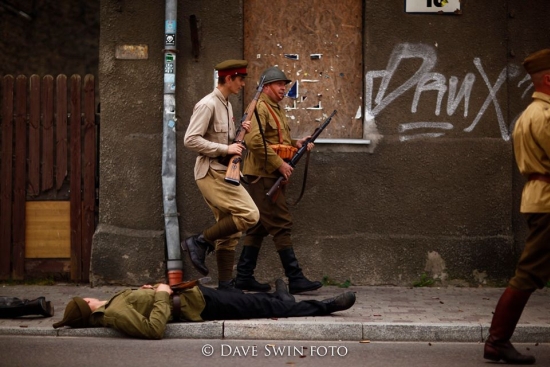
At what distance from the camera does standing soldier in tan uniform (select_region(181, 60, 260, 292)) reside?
8.61m

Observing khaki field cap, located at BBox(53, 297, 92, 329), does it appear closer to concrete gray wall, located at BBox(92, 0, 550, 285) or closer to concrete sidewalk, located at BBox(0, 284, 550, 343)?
concrete sidewalk, located at BBox(0, 284, 550, 343)

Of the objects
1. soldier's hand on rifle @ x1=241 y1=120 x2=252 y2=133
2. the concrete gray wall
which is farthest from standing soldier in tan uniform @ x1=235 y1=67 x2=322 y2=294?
the concrete gray wall

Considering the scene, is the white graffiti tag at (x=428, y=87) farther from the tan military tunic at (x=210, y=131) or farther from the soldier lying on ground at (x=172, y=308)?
the soldier lying on ground at (x=172, y=308)

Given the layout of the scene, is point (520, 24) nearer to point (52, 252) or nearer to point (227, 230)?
point (227, 230)

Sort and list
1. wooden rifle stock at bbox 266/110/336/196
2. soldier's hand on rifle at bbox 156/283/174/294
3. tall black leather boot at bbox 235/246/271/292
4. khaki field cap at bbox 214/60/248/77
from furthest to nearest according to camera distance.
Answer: tall black leather boot at bbox 235/246/271/292 < wooden rifle stock at bbox 266/110/336/196 < khaki field cap at bbox 214/60/248/77 < soldier's hand on rifle at bbox 156/283/174/294

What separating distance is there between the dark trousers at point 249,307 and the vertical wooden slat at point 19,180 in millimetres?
3187

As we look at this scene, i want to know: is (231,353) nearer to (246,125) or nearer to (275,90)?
(246,125)

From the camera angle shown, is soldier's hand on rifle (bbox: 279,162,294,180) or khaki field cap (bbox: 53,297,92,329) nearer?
khaki field cap (bbox: 53,297,92,329)

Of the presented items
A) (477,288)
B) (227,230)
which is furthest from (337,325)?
(477,288)

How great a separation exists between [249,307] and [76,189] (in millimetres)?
3177

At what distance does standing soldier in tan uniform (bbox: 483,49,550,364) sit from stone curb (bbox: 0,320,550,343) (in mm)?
1030

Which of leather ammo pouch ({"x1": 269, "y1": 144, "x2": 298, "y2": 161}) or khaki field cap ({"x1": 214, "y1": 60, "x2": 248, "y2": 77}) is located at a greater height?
khaki field cap ({"x1": 214, "y1": 60, "x2": 248, "y2": 77})

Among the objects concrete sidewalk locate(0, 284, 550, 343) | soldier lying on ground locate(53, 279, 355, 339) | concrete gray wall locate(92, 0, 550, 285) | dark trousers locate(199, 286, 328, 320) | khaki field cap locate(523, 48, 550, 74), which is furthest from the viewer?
concrete gray wall locate(92, 0, 550, 285)

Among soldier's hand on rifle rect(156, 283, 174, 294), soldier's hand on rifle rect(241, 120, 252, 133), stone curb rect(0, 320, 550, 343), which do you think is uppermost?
soldier's hand on rifle rect(241, 120, 252, 133)
